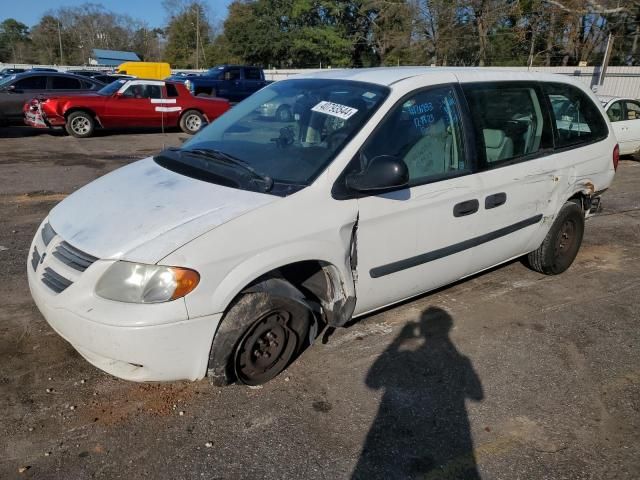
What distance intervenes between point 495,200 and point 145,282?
2435 millimetres

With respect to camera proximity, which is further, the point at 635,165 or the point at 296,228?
the point at 635,165

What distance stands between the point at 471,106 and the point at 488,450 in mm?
2192

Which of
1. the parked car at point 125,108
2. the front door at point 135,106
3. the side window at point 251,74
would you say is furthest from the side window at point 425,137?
the side window at point 251,74

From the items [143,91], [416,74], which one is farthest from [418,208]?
[143,91]

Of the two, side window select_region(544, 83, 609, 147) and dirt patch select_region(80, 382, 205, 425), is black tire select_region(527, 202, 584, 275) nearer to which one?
side window select_region(544, 83, 609, 147)

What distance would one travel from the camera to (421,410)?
2.83m

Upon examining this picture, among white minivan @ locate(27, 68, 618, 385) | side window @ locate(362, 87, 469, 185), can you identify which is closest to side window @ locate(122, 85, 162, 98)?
white minivan @ locate(27, 68, 618, 385)

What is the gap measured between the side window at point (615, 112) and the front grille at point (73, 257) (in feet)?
37.7

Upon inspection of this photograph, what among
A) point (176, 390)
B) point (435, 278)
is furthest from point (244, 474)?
point (435, 278)

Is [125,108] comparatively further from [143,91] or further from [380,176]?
[380,176]

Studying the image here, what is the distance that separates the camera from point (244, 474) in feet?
7.70

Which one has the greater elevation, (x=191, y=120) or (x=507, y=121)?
(x=507, y=121)

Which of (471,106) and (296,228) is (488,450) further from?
(471,106)

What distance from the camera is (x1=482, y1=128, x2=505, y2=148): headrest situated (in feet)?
11.7
